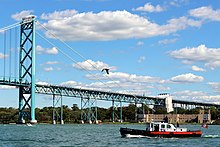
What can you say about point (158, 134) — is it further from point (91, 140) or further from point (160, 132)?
point (91, 140)

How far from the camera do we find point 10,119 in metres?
194

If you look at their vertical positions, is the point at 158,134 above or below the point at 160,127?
below

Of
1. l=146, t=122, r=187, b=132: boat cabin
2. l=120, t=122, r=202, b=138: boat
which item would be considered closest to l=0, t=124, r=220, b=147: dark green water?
A: l=120, t=122, r=202, b=138: boat

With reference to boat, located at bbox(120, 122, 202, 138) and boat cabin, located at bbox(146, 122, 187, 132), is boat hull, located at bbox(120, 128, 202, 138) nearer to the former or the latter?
boat, located at bbox(120, 122, 202, 138)

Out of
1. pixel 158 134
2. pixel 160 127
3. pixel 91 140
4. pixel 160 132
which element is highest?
pixel 160 127

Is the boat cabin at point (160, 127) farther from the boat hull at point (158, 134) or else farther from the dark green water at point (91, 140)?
the dark green water at point (91, 140)

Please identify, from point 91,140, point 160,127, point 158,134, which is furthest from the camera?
point 160,127

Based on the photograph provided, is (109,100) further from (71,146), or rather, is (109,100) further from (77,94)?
(71,146)

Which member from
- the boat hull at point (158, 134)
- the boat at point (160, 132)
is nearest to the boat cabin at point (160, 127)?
the boat at point (160, 132)

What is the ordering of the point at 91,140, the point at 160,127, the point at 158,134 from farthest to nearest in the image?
the point at 160,127 < the point at 158,134 < the point at 91,140

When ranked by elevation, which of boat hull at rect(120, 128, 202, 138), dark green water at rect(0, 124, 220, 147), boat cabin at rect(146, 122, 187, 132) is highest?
boat cabin at rect(146, 122, 187, 132)

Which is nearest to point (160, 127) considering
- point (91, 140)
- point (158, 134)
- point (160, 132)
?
point (160, 132)

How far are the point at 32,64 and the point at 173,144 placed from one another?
75.8 m

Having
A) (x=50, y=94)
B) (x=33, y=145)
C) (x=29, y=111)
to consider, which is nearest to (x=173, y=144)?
(x=33, y=145)
